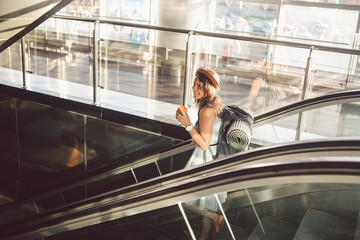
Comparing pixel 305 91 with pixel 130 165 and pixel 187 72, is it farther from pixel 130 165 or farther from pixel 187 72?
pixel 130 165

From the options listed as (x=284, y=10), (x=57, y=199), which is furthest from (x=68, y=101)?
(x=284, y=10)

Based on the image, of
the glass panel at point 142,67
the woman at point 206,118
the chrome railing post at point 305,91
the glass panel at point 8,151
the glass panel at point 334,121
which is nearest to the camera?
the woman at point 206,118

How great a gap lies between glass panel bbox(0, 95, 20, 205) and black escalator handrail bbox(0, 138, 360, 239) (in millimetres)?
3976

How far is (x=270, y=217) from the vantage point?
2348mm

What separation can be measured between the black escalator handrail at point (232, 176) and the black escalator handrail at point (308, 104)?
164 cm

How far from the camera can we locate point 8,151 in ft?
24.1

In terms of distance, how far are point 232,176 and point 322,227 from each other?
72cm

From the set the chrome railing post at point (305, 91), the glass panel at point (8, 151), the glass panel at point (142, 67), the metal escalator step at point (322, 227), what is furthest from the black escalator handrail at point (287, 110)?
the glass panel at point (8, 151)

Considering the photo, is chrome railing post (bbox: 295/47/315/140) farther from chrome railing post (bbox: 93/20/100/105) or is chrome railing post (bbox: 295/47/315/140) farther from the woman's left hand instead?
chrome railing post (bbox: 93/20/100/105)

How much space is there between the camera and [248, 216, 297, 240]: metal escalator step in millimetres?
2318

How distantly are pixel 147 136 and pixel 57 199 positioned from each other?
7.85 feet

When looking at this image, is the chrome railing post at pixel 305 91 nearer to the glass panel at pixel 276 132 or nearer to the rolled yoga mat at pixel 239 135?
the glass panel at pixel 276 132

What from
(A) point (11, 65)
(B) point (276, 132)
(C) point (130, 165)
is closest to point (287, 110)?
(B) point (276, 132)

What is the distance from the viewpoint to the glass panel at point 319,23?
946 cm
